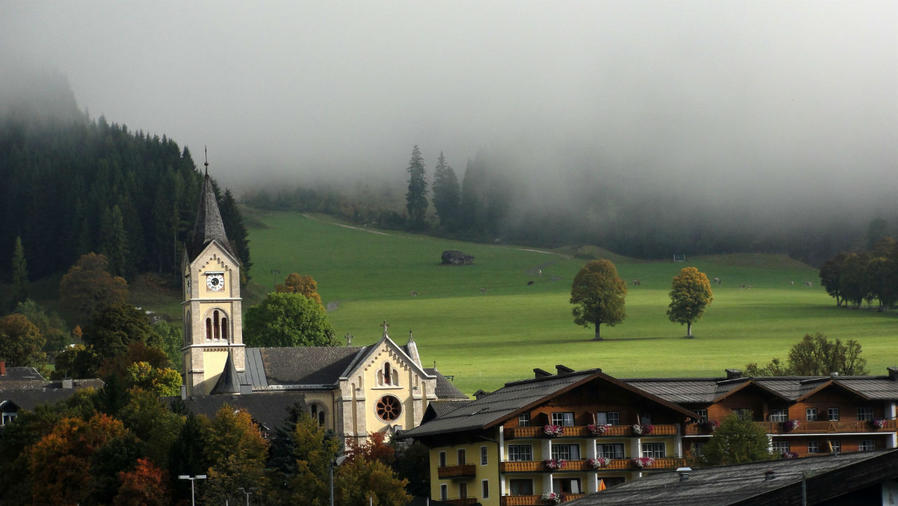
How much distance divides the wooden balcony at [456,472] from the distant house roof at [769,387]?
12.6 meters

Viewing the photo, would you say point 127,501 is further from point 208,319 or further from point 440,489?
point 208,319

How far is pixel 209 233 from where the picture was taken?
150750mm

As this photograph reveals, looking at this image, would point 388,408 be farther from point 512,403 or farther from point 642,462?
point 642,462

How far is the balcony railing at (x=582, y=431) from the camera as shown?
3659 inches

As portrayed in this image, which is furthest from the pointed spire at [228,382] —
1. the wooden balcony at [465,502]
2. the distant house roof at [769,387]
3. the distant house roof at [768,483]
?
the distant house roof at [768,483]

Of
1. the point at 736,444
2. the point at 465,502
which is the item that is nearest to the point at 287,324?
the point at 465,502

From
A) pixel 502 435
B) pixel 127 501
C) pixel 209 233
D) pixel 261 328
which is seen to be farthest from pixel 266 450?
pixel 261 328

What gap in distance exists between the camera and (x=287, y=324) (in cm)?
18388

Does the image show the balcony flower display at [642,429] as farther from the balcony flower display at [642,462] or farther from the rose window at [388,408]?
the rose window at [388,408]

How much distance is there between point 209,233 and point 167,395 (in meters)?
15.9

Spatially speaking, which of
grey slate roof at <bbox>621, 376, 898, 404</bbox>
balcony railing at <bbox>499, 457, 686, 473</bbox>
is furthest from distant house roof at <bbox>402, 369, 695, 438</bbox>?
grey slate roof at <bbox>621, 376, 898, 404</bbox>

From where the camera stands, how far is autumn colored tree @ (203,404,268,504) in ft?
324

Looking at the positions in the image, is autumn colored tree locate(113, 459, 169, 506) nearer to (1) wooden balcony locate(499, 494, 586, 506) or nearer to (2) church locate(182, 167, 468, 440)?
(1) wooden balcony locate(499, 494, 586, 506)

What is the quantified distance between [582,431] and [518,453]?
166 inches
